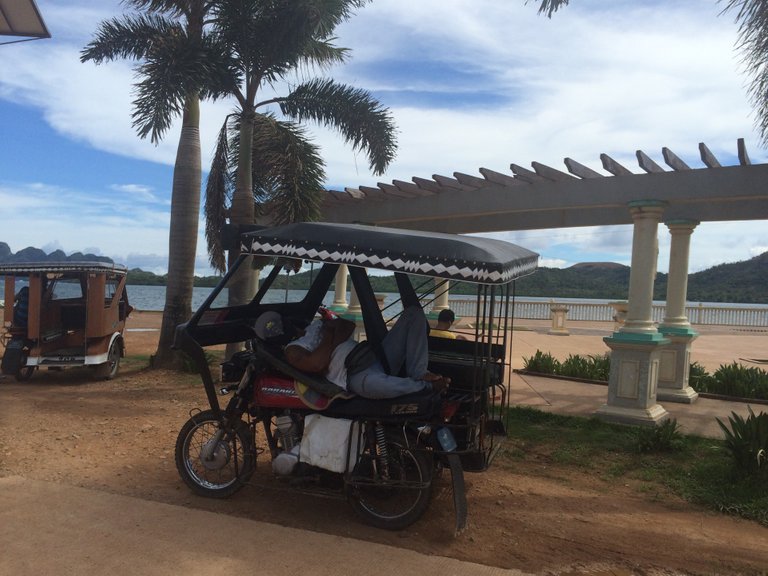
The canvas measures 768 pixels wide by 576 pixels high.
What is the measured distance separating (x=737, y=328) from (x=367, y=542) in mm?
26916

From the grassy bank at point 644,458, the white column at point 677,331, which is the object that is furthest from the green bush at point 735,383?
the grassy bank at point 644,458

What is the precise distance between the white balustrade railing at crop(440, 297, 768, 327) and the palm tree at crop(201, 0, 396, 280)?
15004 millimetres

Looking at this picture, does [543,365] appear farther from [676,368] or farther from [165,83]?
[165,83]

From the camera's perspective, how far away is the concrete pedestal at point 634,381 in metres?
8.41

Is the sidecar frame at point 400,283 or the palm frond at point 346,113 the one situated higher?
the palm frond at point 346,113

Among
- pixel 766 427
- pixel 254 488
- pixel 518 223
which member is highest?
pixel 518 223

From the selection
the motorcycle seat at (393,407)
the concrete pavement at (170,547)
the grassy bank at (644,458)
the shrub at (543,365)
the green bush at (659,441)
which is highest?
the motorcycle seat at (393,407)

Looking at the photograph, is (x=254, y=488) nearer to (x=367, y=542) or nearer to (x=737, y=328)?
(x=367, y=542)

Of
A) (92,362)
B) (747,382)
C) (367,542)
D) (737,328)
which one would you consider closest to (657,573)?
(367,542)

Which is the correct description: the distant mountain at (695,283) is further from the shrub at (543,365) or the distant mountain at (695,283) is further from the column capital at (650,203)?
the column capital at (650,203)

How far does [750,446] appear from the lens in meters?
5.77

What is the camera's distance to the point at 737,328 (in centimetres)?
2661

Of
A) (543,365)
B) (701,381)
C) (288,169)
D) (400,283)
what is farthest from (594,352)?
(400,283)

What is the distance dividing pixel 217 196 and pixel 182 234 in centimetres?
218
